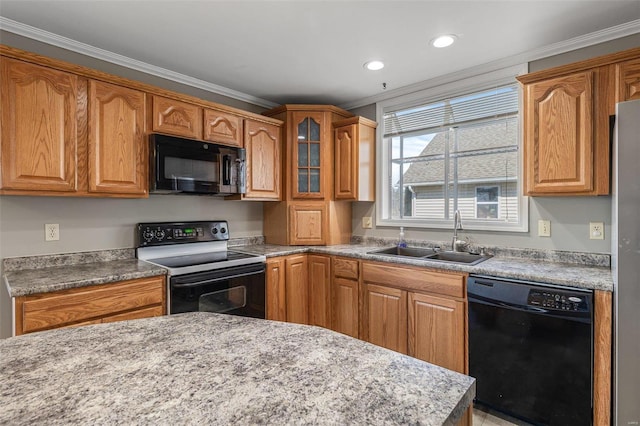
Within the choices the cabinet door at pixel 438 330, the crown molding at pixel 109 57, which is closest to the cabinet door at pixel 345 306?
the cabinet door at pixel 438 330

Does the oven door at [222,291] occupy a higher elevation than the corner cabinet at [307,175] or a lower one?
lower

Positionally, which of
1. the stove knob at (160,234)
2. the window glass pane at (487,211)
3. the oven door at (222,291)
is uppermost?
the window glass pane at (487,211)

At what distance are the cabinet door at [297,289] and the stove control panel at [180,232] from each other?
0.67 m

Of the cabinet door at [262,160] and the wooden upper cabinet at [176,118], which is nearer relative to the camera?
the wooden upper cabinet at [176,118]

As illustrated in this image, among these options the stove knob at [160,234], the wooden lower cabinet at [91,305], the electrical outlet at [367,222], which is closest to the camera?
the wooden lower cabinet at [91,305]

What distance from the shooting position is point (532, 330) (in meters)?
1.87

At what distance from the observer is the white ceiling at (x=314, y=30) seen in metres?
1.87

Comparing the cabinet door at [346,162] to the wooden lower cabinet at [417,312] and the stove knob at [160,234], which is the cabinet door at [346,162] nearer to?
the wooden lower cabinet at [417,312]

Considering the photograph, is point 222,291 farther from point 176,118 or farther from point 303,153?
point 303,153

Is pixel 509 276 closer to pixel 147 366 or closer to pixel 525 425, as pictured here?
Answer: pixel 525 425

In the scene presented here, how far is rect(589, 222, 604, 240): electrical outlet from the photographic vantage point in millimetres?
2176

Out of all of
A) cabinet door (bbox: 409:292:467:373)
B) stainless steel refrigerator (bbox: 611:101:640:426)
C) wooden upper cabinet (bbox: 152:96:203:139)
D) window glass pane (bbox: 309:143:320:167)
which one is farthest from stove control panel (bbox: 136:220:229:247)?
stainless steel refrigerator (bbox: 611:101:640:426)

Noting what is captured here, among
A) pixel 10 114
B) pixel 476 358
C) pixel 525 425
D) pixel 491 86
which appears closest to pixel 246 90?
pixel 10 114

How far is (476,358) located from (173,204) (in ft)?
8.30
